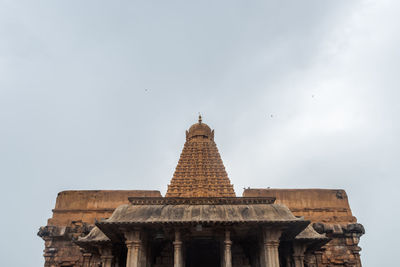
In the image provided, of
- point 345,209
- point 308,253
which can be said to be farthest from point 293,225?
point 345,209

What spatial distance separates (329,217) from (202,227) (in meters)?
9.83

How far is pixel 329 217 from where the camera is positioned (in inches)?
742

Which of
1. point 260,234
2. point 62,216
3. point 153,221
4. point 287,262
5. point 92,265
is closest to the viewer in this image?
point 153,221

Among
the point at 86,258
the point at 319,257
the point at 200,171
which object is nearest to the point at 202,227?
the point at 86,258

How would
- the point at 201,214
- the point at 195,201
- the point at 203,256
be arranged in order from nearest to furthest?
the point at 201,214, the point at 195,201, the point at 203,256

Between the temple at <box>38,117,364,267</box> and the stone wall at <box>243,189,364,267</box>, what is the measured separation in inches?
2.0

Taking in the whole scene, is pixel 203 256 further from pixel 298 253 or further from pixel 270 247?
pixel 270 247

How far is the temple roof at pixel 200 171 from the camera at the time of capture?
2195 cm

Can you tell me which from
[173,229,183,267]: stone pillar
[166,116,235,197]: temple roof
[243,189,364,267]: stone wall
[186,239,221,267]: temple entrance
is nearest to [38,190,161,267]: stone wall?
[166,116,235,197]: temple roof

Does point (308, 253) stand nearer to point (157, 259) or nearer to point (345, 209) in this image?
point (345, 209)

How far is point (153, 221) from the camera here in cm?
1151

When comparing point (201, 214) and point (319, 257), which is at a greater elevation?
point (201, 214)

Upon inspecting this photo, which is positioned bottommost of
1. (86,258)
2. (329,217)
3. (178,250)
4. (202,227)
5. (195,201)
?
(178,250)

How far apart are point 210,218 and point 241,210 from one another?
56.4 inches
